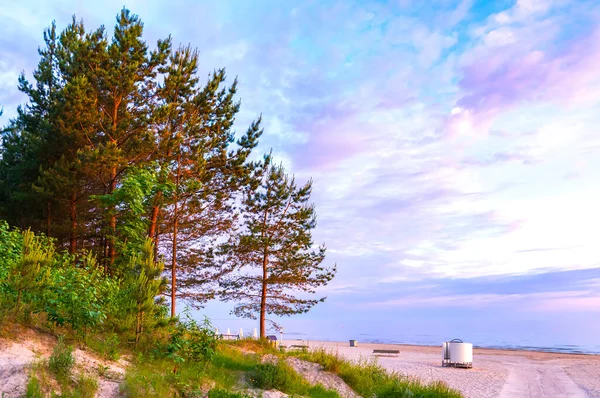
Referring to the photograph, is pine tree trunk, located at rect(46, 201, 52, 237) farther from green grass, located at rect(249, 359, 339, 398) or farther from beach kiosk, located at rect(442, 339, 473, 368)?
beach kiosk, located at rect(442, 339, 473, 368)

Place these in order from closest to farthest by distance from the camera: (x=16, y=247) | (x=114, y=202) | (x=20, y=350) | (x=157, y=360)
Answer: (x=20, y=350) → (x=157, y=360) → (x=16, y=247) → (x=114, y=202)

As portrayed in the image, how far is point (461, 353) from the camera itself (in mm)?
28234

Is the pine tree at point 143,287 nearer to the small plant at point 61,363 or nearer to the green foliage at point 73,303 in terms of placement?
the green foliage at point 73,303

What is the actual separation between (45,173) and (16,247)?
297 inches

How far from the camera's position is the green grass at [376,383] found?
39.0 ft

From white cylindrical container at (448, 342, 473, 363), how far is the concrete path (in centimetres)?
227

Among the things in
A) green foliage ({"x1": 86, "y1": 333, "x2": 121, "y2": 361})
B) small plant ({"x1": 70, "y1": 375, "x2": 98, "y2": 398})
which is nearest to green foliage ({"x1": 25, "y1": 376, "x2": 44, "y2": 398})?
small plant ({"x1": 70, "y1": 375, "x2": 98, "y2": 398})

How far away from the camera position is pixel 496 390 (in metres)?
18.8

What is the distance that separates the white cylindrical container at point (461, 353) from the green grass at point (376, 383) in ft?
45.4

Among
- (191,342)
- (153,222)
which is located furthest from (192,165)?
(191,342)

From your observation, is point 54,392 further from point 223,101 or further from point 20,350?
point 223,101

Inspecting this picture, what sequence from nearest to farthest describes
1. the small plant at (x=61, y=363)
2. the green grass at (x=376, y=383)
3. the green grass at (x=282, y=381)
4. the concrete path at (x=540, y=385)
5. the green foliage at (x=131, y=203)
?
the small plant at (x=61, y=363)
the green grass at (x=376, y=383)
the green grass at (x=282, y=381)
the green foliage at (x=131, y=203)
the concrete path at (x=540, y=385)

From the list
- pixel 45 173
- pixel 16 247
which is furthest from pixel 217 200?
pixel 16 247

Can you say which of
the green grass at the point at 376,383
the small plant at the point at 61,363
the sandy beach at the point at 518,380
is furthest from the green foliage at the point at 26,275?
the sandy beach at the point at 518,380
